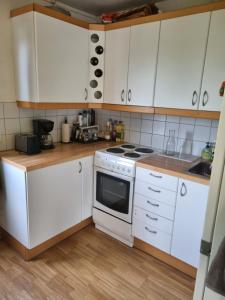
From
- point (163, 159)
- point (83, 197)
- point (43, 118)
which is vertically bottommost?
point (83, 197)

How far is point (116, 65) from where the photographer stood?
2.22 m

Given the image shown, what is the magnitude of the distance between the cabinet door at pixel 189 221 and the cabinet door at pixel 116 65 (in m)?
1.09

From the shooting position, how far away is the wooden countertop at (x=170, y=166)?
1.65 m

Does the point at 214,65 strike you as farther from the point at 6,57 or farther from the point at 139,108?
the point at 6,57

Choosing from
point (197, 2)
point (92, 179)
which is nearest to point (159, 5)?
point (197, 2)

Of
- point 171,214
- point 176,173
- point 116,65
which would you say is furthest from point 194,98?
point 171,214

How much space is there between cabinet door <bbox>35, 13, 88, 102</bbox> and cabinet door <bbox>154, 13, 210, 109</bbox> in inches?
31.4

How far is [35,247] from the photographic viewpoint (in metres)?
1.91

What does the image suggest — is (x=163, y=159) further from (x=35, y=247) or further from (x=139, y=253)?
(x=35, y=247)

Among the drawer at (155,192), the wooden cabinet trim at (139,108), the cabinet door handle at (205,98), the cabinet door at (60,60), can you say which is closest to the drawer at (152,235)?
the drawer at (155,192)

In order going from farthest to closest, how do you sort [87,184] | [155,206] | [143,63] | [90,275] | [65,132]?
[65,132], [87,184], [143,63], [155,206], [90,275]

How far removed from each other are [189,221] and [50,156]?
1.30 m

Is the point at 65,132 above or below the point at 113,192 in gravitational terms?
above

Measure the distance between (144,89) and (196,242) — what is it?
1395mm
